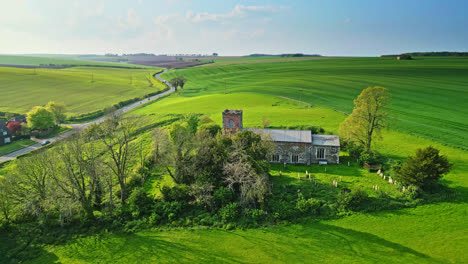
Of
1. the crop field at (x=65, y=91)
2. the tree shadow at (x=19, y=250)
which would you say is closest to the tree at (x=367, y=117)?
the tree shadow at (x=19, y=250)

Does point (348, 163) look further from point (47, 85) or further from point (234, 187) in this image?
point (47, 85)

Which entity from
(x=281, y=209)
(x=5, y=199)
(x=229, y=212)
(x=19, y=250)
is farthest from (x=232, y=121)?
(x=19, y=250)

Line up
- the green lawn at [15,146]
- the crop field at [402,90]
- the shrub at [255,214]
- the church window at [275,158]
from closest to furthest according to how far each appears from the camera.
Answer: the shrub at [255,214], the church window at [275,158], the crop field at [402,90], the green lawn at [15,146]

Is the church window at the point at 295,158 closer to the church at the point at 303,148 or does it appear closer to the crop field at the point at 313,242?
the church at the point at 303,148

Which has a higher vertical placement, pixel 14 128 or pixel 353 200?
pixel 14 128

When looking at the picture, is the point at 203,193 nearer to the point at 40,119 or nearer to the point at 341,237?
the point at 341,237

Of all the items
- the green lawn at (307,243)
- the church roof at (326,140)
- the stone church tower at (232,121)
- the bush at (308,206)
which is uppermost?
the stone church tower at (232,121)
